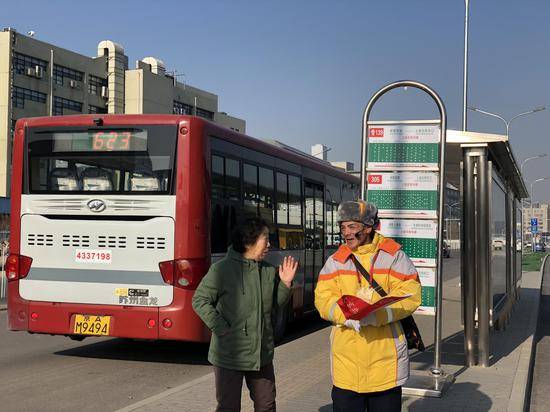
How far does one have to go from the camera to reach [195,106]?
73.3 metres

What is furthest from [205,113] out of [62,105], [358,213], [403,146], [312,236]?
[358,213]

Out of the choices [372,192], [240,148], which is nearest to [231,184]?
[240,148]

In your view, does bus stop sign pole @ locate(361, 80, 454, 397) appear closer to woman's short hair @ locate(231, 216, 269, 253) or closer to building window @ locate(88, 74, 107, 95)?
woman's short hair @ locate(231, 216, 269, 253)

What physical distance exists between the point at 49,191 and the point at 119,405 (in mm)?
3224

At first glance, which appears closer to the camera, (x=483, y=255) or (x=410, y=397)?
(x=410, y=397)

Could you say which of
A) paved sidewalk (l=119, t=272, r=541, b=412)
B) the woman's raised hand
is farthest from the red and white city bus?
the woman's raised hand

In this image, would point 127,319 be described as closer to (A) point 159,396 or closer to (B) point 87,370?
(B) point 87,370

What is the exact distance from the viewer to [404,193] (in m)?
7.52

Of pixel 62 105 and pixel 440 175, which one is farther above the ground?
pixel 62 105

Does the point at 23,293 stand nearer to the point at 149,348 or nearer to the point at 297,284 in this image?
the point at 149,348

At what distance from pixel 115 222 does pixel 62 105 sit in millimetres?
52950

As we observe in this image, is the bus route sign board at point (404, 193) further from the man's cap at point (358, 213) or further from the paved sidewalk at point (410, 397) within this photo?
the man's cap at point (358, 213)

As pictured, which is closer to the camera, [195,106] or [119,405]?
[119,405]

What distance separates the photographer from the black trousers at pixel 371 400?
373cm
